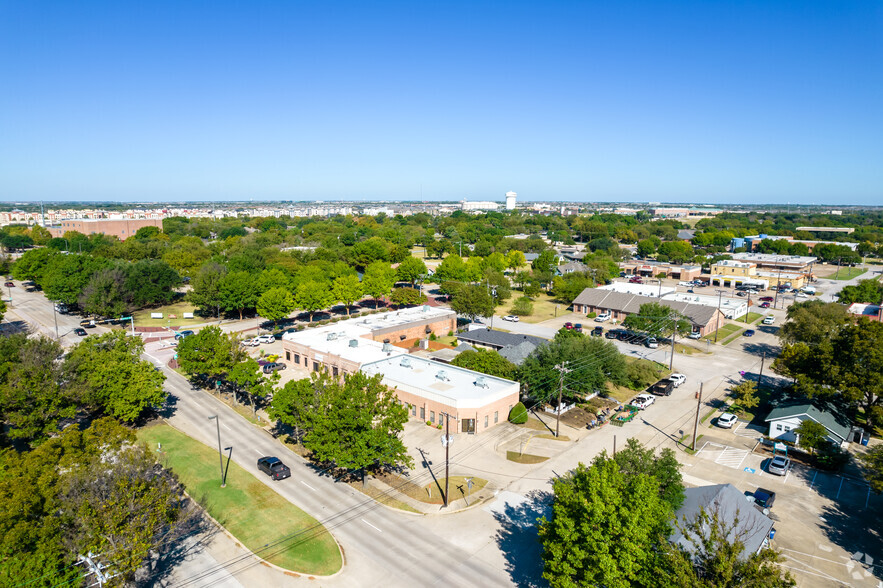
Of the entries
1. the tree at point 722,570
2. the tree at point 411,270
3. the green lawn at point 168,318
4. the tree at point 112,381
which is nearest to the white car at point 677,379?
the tree at point 722,570

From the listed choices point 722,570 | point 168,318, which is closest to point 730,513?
point 722,570

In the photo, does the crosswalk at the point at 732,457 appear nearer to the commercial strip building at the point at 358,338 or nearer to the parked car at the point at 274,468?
the commercial strip building at the point at 358,338

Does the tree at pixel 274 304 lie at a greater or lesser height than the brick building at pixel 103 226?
lesser

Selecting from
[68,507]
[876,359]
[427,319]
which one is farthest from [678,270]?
[68,507]

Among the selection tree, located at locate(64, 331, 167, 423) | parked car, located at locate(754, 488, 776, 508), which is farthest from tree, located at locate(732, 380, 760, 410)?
tree, located at locate(64, 331, 167, 423)

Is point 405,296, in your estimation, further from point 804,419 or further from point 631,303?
point 804,419

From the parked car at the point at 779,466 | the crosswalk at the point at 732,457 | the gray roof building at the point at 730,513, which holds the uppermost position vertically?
the gray roof building at the point at 730,513

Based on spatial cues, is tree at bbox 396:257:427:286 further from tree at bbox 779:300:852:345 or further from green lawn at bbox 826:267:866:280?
green lawn at bbox 826:267:866:280
